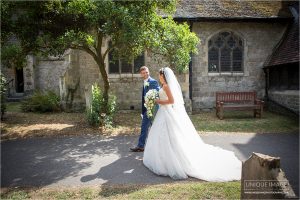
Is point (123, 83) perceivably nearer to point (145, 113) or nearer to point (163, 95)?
point (145, 113)

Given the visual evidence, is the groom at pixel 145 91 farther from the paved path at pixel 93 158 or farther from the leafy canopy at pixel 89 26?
the leafy canopy at pixel 89 26

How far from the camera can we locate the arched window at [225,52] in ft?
49.1

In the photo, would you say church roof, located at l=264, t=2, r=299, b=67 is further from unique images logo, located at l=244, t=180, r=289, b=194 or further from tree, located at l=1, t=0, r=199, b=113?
unique images logo, located at l=244, t=180, r=289, b=194

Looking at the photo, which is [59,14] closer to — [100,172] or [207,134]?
[100,172]

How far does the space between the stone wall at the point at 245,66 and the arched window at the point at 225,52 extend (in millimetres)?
285

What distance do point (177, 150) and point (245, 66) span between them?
1049 centimetres

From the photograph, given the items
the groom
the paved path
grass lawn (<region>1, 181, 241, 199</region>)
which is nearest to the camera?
grass lawn (<region>1, 181, 241, 199</region>)

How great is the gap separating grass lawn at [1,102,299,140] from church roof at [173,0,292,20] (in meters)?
4.84

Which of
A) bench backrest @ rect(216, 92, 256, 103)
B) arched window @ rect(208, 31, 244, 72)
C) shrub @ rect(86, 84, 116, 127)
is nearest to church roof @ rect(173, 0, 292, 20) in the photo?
arched window @ rect(208, 31, 244, 72)

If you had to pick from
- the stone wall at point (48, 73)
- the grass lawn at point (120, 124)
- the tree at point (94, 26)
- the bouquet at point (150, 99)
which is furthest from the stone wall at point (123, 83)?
the stone wall at point (48, 73)

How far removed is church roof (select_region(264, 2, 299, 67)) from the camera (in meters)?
12.7

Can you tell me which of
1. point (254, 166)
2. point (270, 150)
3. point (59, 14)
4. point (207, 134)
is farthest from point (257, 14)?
point (254, 166)

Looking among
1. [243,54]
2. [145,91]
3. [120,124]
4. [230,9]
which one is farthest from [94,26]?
[243,54]

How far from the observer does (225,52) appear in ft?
49.6
